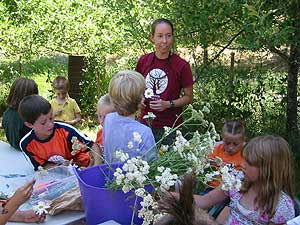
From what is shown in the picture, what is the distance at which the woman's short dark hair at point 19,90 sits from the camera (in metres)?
3.13

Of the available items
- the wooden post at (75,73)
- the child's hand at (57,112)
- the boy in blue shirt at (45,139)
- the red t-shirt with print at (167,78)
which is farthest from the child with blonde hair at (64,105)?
the wooden post at (75,73)

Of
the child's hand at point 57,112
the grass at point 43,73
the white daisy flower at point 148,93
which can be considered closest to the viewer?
the white daisy flower at point 148,93

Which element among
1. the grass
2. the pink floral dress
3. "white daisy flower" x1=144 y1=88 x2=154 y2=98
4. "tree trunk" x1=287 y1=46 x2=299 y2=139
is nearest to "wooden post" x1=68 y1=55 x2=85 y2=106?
the grass

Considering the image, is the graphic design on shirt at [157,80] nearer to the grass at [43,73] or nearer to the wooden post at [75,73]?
the grass at [43,73]

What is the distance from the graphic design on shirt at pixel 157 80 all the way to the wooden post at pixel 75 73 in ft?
10.3

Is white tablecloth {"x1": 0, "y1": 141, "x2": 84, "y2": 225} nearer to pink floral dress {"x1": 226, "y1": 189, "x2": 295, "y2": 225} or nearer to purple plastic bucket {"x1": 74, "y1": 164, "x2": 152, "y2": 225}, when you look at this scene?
purple plastic bucket {"x1": 74, "y1": 164, "x2": 152, "y2": 225}

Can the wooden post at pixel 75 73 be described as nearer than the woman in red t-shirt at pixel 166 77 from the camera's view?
No

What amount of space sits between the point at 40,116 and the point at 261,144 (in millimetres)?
1129

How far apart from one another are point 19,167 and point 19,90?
647 mm

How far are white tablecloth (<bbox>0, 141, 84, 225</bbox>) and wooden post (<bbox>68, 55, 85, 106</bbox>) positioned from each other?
A: 3.09 m

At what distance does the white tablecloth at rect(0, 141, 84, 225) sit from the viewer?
1.99m

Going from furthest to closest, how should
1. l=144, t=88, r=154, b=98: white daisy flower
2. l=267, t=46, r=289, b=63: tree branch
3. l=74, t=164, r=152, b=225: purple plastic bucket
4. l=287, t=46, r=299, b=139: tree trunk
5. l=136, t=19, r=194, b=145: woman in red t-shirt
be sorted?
l=287, t=46, r=299, b=139: tree trunk → l=267, t=46, r=289, b=63: tree branch → l=136, t=19, r=194, b=145: woman in red t-shirt → l=144, t=88, r=154, b=98: white daisy flower → l=74, t=164, r=152, b=225: purple plastic bucket

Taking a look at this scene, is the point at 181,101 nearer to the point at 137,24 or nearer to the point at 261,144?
the point at 261,144

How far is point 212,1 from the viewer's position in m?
3.34
